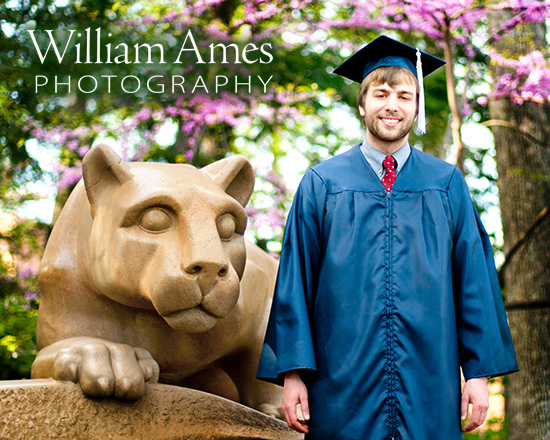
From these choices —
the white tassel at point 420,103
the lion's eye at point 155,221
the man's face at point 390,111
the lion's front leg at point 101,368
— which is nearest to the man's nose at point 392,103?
the man's face at point 390,111

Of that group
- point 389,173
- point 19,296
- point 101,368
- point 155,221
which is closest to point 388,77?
point 389,173

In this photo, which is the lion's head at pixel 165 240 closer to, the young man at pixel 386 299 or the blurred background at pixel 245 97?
the young man at pixel 386 299

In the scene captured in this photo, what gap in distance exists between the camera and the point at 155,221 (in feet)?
7.14

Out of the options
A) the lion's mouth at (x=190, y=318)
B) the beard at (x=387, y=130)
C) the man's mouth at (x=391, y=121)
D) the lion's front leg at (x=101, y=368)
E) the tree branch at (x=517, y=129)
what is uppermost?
the tree branch at (x=517, y=129)

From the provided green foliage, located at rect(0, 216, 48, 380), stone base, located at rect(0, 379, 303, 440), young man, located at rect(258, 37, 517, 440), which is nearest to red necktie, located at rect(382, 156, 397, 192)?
young man, located at rect(258, 37, 517, 440)

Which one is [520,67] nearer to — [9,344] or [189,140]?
[189,140]

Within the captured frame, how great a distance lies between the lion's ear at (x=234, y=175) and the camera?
2486 mm

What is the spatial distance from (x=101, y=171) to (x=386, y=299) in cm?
112

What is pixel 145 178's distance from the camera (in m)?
2.29

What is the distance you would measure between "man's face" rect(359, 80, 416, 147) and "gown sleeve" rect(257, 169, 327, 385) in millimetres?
277

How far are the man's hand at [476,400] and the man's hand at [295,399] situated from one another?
1.70ft

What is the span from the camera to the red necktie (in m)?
2.25

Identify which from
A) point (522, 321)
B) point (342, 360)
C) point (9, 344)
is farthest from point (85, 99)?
point (342, 360)

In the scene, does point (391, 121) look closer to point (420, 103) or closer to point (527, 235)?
point (420, 103)
